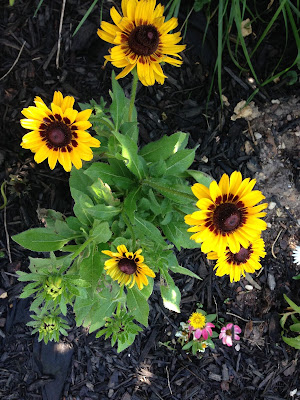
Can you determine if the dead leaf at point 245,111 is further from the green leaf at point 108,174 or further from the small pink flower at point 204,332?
the small pink flower at point 204,332

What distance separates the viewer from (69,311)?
255 centimetres

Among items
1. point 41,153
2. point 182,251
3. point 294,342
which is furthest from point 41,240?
point 294,342

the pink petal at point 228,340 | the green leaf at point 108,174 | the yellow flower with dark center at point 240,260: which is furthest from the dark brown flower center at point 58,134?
the pink petal at point 228,340

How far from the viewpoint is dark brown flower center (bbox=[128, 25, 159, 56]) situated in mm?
1570

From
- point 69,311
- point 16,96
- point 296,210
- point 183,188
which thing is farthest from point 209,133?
point 69,311

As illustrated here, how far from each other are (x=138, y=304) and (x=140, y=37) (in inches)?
49.0

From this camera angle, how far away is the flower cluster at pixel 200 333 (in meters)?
2.49

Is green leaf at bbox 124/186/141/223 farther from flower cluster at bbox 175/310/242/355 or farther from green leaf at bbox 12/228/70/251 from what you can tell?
flower cluster at bbox 175/310/242/355

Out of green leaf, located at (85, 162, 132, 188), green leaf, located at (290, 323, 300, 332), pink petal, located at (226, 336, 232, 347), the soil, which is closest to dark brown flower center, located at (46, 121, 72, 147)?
green leaf, located at (85, 162, 132, 188)

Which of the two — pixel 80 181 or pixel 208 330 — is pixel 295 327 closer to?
pixel 208 330

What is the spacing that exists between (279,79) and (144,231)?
1586 millimetres

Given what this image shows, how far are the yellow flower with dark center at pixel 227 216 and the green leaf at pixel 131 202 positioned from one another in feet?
1.24

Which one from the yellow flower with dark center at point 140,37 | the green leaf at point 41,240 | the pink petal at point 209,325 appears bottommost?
the pink petal at point 209,325

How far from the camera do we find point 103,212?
1.78 metres
